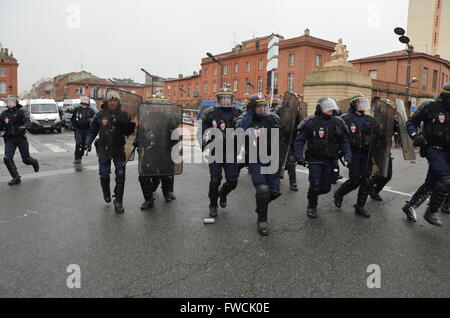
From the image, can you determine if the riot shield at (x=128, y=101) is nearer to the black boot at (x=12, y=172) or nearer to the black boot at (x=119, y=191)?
the black boot at (x=119, y=191)

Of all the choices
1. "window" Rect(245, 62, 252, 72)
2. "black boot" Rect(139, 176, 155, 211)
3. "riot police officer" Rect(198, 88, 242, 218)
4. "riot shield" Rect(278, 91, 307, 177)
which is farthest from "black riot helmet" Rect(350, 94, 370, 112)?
"window" Rect(245, 62, 252, 72)

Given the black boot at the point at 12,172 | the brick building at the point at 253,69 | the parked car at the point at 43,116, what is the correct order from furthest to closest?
the brick building at the point at 253,69, the parked car at the point at 43,116, the black boot at the point at 12,172

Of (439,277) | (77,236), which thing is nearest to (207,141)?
(77,236)

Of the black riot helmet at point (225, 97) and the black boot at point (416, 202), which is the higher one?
the black riot helmet at point (225, 97)

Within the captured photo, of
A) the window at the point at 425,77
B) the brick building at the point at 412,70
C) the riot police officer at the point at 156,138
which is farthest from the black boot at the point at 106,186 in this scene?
the window at the point at 425,77

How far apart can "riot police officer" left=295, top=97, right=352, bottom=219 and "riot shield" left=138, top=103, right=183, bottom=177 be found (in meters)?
1.91

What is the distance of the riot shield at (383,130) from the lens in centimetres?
550

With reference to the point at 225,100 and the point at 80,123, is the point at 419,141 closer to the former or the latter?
the point at 225,100

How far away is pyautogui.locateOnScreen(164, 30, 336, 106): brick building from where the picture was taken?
43.0 m

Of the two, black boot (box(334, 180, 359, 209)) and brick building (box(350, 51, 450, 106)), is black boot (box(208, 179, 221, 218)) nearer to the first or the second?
black boot (box(334, 180, 359, 209))

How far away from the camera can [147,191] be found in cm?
555

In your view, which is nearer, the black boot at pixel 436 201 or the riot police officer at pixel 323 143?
the black boot at pixel 436 201

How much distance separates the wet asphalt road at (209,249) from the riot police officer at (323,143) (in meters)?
0.64

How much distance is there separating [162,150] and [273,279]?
2.81 metres
